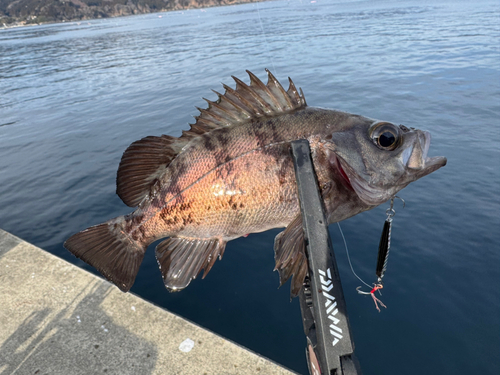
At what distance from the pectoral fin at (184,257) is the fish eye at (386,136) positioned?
1.29 m

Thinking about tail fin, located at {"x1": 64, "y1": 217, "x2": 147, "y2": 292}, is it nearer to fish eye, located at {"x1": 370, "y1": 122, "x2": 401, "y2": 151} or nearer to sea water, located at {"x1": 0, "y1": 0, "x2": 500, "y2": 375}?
fish eye, located at {"x1": 370, "y1": 122, "x2": 401, "y2": 151}

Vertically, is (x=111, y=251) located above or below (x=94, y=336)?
above

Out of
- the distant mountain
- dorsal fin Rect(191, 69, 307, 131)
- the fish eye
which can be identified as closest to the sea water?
the fish eye

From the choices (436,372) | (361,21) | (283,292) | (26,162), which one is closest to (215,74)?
(26,162)

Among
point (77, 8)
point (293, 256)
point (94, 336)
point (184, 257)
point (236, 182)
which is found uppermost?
point (77, 8)

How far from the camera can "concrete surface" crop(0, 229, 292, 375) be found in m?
3.44

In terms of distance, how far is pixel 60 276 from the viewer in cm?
476

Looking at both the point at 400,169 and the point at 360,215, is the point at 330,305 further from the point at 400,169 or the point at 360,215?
the point at 360,215

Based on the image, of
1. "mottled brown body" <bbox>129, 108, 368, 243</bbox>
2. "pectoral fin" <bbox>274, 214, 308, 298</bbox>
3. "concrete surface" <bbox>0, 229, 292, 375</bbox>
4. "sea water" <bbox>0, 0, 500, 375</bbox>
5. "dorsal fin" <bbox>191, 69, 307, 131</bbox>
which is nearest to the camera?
"pectoral fin" <bbox>274, 214, 308, 298</bbox>

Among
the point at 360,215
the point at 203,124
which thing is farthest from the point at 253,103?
the point at 360,215

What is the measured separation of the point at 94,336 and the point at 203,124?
3.15 m

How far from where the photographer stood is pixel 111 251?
7.58 feet

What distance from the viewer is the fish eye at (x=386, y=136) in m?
2.05

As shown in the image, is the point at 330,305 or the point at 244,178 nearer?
the point at 330,305
